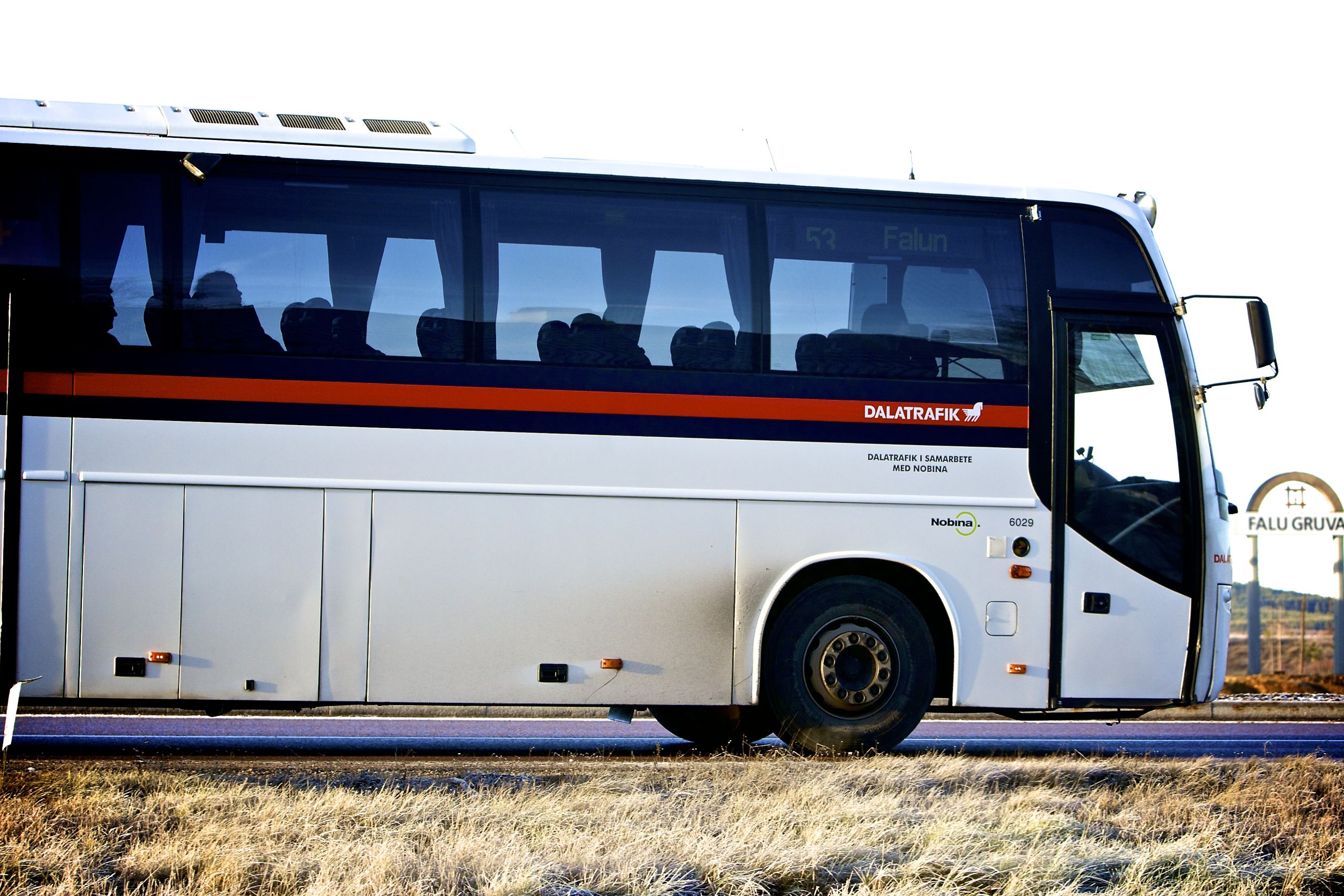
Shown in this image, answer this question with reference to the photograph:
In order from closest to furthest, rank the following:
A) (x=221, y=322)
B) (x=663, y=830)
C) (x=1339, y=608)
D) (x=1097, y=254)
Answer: (x=663, y=830) < (x=221, y=322) < (x=1097, y=254) < (x=1339, y=608)

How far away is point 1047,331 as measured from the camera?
8422 millimetres

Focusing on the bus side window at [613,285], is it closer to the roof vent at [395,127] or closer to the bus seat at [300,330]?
the roof vent at [395,127]

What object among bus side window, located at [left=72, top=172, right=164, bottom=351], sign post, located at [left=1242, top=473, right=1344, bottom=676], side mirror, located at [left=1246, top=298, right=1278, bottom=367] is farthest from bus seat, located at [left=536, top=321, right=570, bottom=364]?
sign post, located at [left=1242, top=473, right=1344, bottom=676]

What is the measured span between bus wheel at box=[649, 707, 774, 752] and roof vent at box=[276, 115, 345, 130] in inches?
181

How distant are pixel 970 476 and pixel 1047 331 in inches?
45.8

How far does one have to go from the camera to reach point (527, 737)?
10.7 metres

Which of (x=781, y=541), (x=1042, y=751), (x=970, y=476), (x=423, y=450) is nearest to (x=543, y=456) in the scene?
(x=423, y=450)

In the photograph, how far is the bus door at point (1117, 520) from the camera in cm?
830

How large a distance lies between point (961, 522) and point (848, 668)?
1232mm

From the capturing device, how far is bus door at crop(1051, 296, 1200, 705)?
8305mm

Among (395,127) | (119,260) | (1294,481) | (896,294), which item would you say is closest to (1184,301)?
(896,294)

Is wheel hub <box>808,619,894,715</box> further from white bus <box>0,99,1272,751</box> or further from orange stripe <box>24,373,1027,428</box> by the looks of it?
orange stripe <box>24,373,1027,428</box>

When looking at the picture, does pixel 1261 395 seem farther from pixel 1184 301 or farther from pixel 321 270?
pixel 321 270

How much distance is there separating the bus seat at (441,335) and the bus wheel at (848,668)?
2732 millimetres
